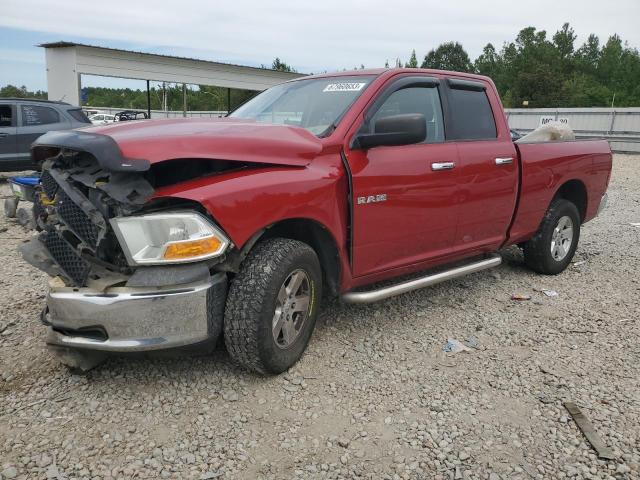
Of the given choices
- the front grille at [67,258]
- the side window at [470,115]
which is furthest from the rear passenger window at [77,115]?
the front grille at [67,258]

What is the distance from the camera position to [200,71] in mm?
22375

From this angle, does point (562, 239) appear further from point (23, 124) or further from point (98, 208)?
point (23, 124)

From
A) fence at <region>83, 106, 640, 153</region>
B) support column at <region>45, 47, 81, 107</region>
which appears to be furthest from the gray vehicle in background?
fence at <region>83, 106, 640, 153</region>

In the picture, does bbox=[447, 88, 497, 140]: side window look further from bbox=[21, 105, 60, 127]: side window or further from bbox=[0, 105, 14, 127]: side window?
bbox=[0, 105, 14, 127]: side window

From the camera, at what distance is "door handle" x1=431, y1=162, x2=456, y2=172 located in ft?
13.3

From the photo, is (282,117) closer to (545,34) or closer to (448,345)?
(448,345)

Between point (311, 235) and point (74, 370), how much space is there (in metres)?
1.64

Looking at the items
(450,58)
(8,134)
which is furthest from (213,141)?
(450,58)

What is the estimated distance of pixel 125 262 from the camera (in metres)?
2.89

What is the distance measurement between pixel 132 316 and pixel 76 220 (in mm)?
630

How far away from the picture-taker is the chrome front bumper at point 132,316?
2742 millimetres

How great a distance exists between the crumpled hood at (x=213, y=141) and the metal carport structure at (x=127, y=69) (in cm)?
1511

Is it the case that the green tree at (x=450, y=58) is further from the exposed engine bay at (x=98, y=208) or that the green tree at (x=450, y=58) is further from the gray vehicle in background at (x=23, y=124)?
the exposed engine bay at (x=98, y=208)

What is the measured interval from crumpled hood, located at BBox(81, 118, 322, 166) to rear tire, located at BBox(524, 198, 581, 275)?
304 cm
